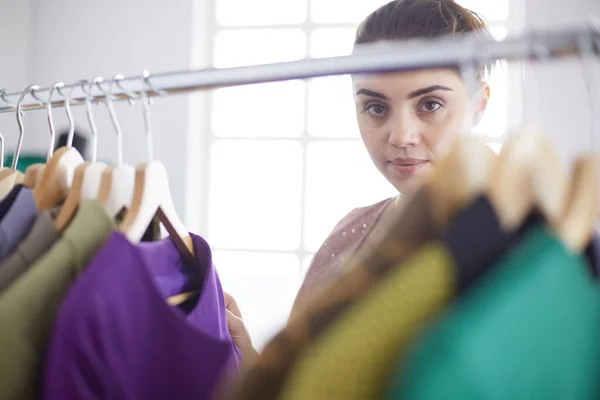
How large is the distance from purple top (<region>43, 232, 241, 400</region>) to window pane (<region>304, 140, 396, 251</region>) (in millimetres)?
2192

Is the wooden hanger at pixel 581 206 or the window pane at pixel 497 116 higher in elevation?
the window pane at pixel 497 116

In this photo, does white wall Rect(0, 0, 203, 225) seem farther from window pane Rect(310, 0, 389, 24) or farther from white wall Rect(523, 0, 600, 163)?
white wall Rect(523, 0, 600, 163)

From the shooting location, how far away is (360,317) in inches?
12.8

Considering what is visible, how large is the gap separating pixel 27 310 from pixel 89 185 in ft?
0.55

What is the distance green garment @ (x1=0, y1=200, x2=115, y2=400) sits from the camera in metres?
0.44

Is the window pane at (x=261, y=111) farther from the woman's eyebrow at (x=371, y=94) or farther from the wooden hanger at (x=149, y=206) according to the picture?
the wooden hanger at (x=149, y=206)

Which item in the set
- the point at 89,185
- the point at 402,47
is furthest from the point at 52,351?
the point at 402,47

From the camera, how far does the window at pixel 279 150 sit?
268 centimetres

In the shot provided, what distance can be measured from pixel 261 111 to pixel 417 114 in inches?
73.8

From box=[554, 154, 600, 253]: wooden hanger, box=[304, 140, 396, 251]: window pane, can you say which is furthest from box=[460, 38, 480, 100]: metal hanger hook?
box=[304, 140, 396, 251]: window pane

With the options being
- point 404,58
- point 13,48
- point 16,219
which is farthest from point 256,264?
point 404,58

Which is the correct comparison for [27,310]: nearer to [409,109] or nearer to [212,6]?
A: [409,109]

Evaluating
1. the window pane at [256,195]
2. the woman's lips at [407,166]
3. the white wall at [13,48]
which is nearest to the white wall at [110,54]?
the white wall at [13,48]

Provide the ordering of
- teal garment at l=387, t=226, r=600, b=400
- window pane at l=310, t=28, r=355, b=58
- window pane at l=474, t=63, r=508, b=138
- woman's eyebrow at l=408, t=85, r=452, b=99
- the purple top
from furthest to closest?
window pane at l=310, t=28, r=355, b=58 < window pane at l=474, t=63, r=508, b=138 < woman's eyebrow at l=408, t=85, r=452, b=99 < the purple top < teal garment at l=387, t=226, r=600, b=400
